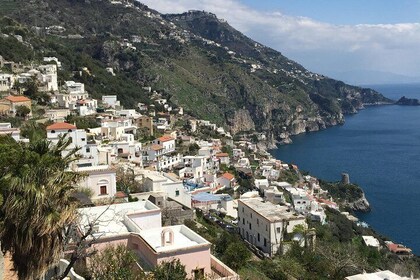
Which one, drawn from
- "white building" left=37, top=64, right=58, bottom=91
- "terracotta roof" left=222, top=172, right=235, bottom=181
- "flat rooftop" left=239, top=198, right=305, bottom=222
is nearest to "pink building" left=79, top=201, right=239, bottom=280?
"flat rooftop" left=239, top=198, right=305, bottom=222

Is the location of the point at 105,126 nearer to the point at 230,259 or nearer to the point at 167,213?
the point at 167,213

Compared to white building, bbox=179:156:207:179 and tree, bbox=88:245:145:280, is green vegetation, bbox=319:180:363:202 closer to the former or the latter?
white building, bbox=179:156:207:179

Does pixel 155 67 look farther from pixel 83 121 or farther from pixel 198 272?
pixel 198 272

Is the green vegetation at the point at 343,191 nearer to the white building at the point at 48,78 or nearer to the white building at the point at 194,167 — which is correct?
the white building at the point at 194,167

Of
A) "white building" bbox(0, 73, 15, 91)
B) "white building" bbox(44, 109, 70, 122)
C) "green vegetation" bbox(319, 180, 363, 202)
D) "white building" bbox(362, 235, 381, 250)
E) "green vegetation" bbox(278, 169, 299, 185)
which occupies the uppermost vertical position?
"white building" bbox(0, 73, 15, 91)

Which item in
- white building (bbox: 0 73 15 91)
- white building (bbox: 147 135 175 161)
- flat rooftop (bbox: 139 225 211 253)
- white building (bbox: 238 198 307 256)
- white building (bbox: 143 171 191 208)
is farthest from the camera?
white building (bbox: 0 73 15 91)

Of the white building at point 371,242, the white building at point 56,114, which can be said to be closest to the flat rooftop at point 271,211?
the white building at point 371,242

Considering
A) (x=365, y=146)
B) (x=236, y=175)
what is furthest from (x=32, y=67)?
(x=365, y=146)
